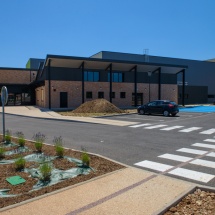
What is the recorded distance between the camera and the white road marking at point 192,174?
6.32 m

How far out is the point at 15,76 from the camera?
4825 centimetres

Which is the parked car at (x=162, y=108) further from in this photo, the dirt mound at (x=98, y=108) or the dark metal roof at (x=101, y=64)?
the dark metal roof at (x=101, y=64)

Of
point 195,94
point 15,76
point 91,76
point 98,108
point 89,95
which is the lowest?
point 98,108

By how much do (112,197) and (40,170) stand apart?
6.79ft

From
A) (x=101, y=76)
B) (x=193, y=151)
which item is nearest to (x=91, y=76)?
(x=101, y=76)

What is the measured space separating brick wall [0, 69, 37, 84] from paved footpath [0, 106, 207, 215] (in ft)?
150

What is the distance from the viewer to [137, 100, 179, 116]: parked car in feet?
86.6

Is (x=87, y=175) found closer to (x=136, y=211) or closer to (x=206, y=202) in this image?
(x=136, y=211)

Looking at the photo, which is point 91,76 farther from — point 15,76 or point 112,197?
point 112,197

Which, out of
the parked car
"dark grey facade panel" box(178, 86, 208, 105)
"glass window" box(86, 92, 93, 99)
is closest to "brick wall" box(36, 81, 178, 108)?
"glass window" box(86, 92, 93, 99)

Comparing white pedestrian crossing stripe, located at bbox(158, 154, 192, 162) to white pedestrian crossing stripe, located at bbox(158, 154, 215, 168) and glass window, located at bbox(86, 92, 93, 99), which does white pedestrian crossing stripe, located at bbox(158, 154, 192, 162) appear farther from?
glass window, located at bbox(86, 92, 93, 99)

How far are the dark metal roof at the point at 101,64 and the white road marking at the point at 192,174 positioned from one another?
28.7 metres

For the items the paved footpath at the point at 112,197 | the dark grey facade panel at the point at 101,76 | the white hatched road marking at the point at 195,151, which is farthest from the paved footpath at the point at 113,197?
the dark grey facade panel at the point at 101,76

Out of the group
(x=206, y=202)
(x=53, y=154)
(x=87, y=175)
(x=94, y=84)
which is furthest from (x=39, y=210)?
(x=94, y=84)
